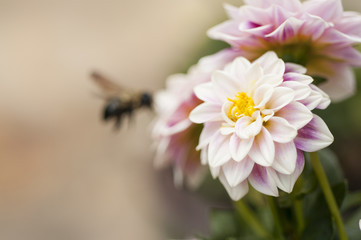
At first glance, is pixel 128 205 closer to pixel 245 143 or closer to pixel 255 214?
pixel 255 214

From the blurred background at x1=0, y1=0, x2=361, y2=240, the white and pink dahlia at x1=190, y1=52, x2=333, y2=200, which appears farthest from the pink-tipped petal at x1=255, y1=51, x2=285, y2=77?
the blurred background at x1=0, y1=0, x2=361, y2=240

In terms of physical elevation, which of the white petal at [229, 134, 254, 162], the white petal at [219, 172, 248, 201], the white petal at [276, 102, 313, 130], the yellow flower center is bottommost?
the white petal at [219, 172, 248, 201]

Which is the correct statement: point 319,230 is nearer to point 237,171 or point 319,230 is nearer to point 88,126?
point 237,171

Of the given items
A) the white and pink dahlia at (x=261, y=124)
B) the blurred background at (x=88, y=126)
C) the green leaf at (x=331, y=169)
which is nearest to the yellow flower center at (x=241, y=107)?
the white and pink dahlia at (x=261, y=124)

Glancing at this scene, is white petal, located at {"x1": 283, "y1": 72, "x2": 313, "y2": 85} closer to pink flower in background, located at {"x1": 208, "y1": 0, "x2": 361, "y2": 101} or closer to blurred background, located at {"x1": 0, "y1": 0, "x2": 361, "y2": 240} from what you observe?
pink flower in background, located at {"x1": 208, "y1": 0, "x2": 361, "y2": 101}

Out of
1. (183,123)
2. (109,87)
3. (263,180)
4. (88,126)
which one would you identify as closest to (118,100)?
(109,87)

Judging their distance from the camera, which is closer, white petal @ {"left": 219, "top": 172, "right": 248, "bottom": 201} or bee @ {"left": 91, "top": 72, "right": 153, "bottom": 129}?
white petal @ {"left": 219, "top": 172, "right": 248, "bottom": 201}

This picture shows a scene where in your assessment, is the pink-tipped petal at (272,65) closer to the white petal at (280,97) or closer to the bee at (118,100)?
the white petal at (280,97)
